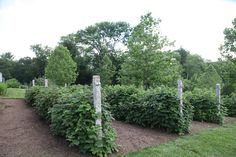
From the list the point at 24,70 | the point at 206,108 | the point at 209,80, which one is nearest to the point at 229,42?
the point at 209,80

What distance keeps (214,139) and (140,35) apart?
7.46 metres

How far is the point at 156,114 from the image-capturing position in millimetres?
7965

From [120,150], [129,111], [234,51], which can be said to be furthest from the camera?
[234,51]

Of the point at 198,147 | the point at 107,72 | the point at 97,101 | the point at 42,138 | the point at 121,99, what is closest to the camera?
the point at 97,101

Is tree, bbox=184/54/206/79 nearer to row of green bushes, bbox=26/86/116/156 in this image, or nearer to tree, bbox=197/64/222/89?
tree, bbox=197/64/222/89

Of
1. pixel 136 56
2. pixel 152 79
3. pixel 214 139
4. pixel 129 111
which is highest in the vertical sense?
pixel 136 56

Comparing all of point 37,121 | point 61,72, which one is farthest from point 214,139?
point 61,72

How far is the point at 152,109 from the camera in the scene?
8062 millimetres

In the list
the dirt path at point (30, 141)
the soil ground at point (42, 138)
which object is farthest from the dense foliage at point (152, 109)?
the dirt path at point (30, 141)

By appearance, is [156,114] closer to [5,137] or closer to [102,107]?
[102,107]

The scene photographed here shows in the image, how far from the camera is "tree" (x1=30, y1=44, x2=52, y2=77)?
48.5 meters

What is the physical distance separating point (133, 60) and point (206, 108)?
4405mm

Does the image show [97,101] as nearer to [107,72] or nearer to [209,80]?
[209,80]

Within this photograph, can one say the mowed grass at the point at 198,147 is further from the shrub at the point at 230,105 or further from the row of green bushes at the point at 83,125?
the shrub at the point at 230,105
